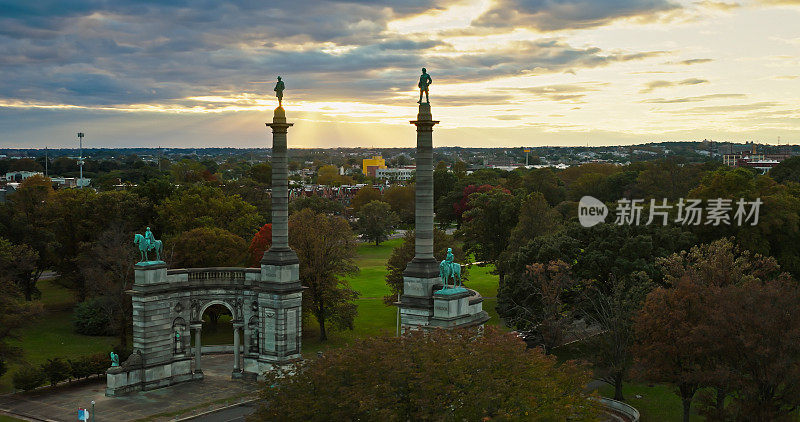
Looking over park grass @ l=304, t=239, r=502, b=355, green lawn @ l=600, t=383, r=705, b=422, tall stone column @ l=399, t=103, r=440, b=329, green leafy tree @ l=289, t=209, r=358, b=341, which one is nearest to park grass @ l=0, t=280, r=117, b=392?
green leafy tree @ l=289, t=209, r=358, b=341

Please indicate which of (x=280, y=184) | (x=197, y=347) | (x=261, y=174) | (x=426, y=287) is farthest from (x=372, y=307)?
(x=261, y=174)

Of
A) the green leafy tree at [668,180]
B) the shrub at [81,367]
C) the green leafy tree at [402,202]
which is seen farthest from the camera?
the green leafy tree at [402,202]

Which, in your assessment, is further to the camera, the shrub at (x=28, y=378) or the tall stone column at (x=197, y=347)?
the tall stone column at (x=197, y=347)

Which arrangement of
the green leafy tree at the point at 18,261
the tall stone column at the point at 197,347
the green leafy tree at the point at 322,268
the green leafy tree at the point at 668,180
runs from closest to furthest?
the tall stone column at the point at 197,347 < the green leafy tree at the point at 18,261 < the green leafy tree at the point at 322,268 < the green leafy tree at the point at 668,180

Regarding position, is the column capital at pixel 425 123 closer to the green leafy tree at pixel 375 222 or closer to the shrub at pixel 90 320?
the shrub at pixel 90 320

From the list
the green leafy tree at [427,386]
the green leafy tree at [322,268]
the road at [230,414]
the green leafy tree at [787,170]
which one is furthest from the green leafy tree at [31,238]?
the green leafy tree at [787,170]

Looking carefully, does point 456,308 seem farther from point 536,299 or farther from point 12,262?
point 12,262

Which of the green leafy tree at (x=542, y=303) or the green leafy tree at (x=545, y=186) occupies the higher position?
the green leafy tree at (x=545, y=186)
